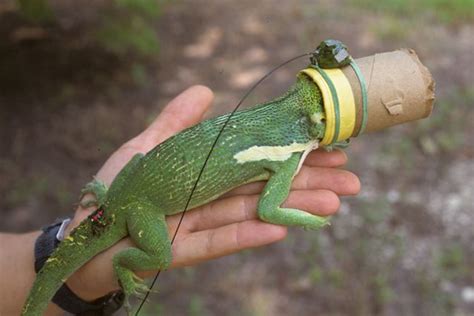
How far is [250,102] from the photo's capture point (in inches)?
242

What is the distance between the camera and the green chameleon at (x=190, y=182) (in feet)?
10.6

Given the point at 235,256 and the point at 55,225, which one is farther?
the point at 235,256

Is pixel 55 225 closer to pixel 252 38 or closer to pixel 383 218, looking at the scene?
pixel 383 218

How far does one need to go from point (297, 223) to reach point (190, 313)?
1838mm

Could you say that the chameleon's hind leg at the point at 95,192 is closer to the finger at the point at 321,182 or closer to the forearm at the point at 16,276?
the forearm at the point at 16,276

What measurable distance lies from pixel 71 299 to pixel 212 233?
922 millimetres

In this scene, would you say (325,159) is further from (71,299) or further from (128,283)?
(71,299)

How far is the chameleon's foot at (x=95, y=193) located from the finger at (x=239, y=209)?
1.63 feet

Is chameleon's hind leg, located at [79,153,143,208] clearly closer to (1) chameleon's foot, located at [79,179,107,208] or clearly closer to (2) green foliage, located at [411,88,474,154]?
(1) chameleon's foot, located at [79,179,107,208]

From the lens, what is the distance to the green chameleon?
3219 millimetres

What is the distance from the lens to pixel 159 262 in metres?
3.20

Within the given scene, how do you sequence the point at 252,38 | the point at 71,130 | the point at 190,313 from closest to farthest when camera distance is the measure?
the point at 190,313 → the point at 71,130 → the point at 252,38

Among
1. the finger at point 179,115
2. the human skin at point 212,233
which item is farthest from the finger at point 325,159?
the finger at point 179,115

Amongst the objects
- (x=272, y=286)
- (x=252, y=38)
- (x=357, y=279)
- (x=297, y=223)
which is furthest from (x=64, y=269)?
(x=252, y=38)
